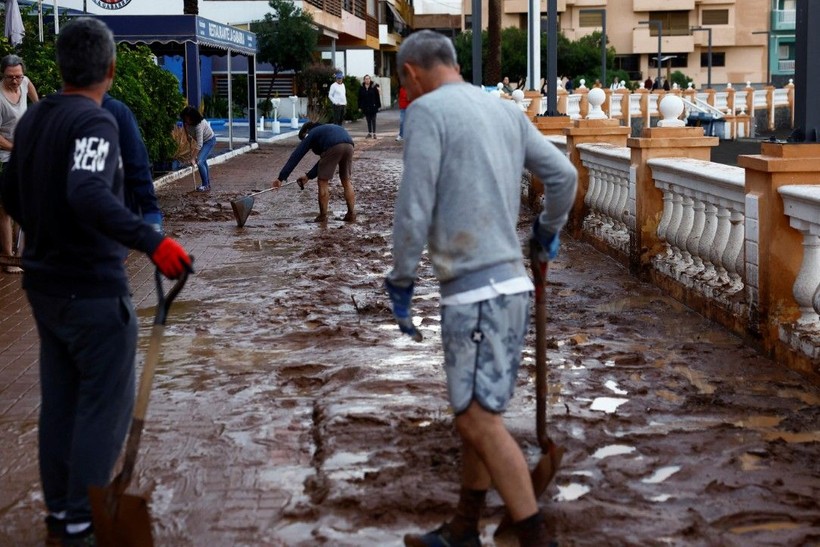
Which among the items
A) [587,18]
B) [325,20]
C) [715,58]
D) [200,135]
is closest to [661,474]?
[200,135]

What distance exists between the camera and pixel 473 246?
13.5 ft

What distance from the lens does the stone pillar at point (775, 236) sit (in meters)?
7.52

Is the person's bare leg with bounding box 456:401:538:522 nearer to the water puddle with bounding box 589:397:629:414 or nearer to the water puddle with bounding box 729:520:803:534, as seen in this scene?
the water puddle with bounding box 729:520:803:534

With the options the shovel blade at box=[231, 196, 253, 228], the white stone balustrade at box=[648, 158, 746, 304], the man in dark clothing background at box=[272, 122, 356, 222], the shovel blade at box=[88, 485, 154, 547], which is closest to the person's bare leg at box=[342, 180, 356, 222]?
the man in dark clothing background at box=[272, 122, 356, 222]

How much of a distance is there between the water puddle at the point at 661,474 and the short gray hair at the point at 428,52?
1941 millimetres

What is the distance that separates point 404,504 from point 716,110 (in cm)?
4671

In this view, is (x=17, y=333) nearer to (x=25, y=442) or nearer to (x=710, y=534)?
(x=25, y=442)

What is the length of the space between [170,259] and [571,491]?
1.92m

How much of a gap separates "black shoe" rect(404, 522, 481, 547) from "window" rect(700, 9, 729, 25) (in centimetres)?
9437

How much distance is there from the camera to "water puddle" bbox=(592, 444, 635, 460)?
18.3 feet

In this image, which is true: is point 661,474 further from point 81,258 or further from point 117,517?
point 81,258

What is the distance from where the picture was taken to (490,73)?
44.9 m

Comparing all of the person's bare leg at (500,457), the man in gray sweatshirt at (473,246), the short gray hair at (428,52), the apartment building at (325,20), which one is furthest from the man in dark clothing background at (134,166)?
the apartment building at (325,20)

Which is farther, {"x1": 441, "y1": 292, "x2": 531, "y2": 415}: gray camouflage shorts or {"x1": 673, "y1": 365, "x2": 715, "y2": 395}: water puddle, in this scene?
{"x1": 673, "y1": 365, "x2": 715, "y2": 395}: water puddle
